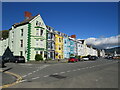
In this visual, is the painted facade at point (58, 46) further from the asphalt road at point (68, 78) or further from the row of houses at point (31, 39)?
the asphalt road at point (68, 78)

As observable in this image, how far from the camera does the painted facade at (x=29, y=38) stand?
105 feet

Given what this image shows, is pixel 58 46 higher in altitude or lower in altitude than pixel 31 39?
lower

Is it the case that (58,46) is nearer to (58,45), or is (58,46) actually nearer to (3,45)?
(58,45)

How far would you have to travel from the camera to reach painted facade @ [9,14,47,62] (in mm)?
31859

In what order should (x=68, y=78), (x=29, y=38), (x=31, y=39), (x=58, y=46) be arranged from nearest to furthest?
1. (x=68, y=78)
2. (x=29, y=38)
3. (x=31, y=39)
4. (x=58, y=46)

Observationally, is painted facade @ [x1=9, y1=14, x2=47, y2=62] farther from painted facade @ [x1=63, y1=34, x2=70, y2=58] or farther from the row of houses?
painted facade @ [x1=63, y1=34, x2=70, y2=58]

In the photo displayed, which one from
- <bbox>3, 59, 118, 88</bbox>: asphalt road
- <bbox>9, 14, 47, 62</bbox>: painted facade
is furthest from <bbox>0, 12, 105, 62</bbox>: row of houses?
<bbox>3, 59, 118, 88</bbox>: asphalt road

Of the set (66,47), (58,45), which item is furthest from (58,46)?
(66,47)

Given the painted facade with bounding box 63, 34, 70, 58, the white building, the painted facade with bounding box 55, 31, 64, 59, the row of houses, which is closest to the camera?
the row of houses

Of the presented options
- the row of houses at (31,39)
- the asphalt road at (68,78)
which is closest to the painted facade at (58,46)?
the row of houses at (31,39)

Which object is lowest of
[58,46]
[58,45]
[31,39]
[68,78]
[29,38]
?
[68,78]

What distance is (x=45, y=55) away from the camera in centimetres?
3581

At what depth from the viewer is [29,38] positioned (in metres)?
31.9

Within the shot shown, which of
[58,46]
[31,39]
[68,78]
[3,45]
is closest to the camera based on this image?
[68,78]
